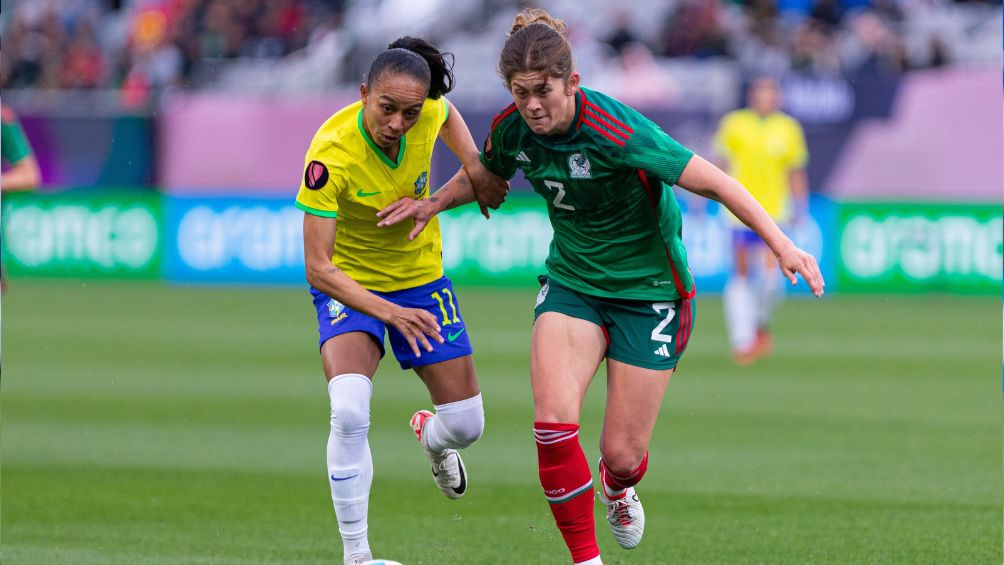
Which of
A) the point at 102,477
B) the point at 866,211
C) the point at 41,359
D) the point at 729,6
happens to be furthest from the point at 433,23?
the point at 102,477

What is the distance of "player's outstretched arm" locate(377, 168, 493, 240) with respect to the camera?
677cm

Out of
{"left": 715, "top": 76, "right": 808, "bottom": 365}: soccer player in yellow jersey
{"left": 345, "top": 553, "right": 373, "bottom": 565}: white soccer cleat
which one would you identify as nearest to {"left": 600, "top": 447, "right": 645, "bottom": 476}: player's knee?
{"left": 345, "top": 553, "right": 373, "bottom": 565}: white soccer cleat

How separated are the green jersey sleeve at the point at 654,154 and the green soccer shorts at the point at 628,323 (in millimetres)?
685

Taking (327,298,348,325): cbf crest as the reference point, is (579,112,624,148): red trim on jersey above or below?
above

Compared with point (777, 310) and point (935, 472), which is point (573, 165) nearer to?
point (935, 472)

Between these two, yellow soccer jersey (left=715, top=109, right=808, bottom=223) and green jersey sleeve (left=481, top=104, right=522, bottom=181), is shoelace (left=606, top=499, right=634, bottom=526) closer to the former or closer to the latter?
green jersey sleeve (left=481, top=104, right=522, bottom=181)

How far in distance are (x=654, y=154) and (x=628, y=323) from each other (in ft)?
2.77

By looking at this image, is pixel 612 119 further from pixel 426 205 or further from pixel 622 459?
pixel 622 459

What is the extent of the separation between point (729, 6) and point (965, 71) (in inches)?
202

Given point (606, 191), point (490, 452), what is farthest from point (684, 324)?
point (490, 452)

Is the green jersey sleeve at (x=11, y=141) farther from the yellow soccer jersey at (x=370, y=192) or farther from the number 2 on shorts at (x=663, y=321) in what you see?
the number 2 on shorts at (x=663, y=321)

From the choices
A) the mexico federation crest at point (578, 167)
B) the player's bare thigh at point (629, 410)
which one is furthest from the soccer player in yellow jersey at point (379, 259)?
the player's bare thigh at point (629, 410)

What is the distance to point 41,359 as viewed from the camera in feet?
49.8

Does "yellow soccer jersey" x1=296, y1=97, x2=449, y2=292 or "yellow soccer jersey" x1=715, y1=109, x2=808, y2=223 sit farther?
"yellow soccer jersey" x1=715, y1=109, x2=808, y2=223
